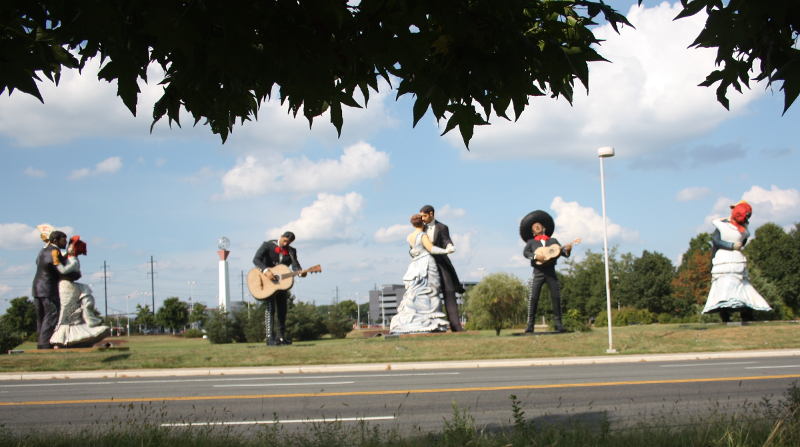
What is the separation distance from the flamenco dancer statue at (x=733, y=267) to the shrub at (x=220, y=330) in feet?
56.9

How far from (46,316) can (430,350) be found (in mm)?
9896

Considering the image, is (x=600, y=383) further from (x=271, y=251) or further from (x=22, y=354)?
(x=22, y=354)

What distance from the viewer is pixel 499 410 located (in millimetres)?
8047

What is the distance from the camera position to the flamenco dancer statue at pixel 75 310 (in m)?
17.9

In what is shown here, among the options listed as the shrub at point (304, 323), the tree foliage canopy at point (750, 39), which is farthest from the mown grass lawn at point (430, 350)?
the tree foliage canopy at point (750, 39)

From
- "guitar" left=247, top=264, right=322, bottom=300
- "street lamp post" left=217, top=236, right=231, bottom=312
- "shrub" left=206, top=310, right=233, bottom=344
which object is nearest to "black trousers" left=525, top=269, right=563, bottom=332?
"guitar" left=247, top=264, right=322, bottom=300

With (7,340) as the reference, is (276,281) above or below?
above

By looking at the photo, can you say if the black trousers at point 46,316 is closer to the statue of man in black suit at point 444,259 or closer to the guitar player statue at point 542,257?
the statue of man in black suit at point 444,259

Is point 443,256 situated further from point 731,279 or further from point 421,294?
point 731,279

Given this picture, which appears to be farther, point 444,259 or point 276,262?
point 444,259

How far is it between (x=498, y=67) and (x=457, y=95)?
217 mm

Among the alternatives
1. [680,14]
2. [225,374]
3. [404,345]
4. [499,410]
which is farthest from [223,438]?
[404,345]

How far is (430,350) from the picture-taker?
1722 centimetres

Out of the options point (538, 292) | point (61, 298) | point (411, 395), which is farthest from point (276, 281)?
point (411, 395)
